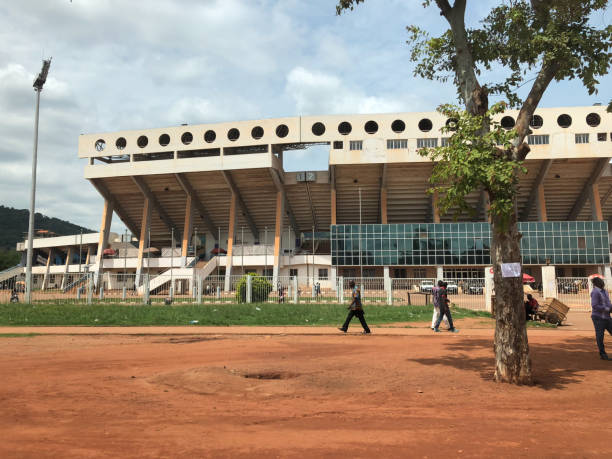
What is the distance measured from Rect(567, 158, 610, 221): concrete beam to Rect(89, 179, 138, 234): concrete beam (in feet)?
178

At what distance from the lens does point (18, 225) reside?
364 feet

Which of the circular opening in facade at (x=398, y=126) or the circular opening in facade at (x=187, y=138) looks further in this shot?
the circular opening in facade at (x=187, y=138)

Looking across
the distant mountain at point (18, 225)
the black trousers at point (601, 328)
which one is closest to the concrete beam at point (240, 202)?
the black trousers at point (601, 328)

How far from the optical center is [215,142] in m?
48.8

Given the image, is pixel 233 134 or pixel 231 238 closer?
pixel 233 134

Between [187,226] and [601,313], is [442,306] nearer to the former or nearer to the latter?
[601,313]

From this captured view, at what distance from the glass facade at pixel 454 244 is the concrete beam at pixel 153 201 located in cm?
2226

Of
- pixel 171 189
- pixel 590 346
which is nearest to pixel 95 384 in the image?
pixel 590 346

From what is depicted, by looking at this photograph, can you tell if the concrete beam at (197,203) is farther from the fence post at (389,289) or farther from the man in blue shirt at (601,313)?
the man in blue shirt at (601,313)

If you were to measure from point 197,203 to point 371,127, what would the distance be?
22367 millimetres

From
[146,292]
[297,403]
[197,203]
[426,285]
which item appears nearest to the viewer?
[297,403]

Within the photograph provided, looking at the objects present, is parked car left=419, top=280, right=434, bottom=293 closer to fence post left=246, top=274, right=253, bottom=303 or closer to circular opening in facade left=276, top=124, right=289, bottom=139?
fence post left=246, top=274, right=253, bottom=303

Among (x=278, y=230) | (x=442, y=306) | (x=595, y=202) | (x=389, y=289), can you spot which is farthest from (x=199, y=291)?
(x=595, y=202)

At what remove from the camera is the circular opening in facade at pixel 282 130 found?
47812 mm
